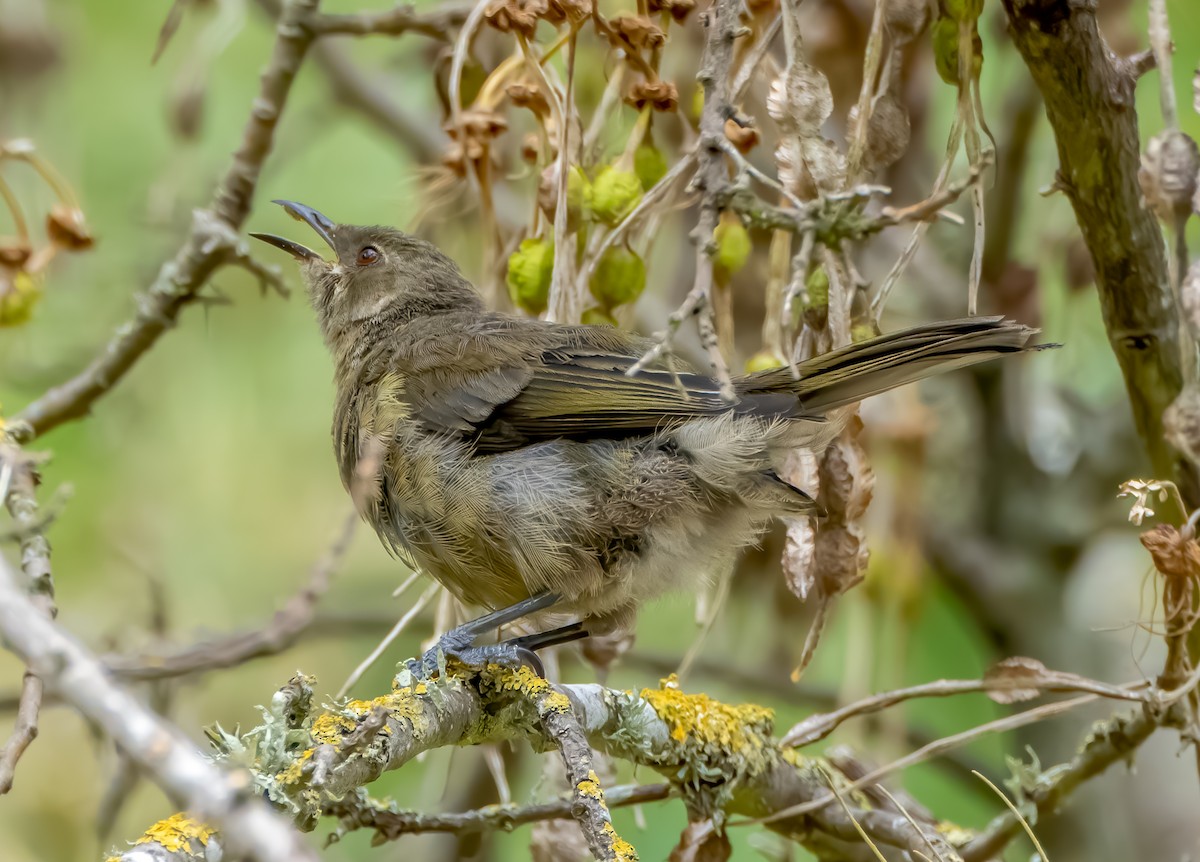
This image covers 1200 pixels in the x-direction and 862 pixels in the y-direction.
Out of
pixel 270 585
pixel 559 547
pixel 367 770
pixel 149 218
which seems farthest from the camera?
pixel 270 585

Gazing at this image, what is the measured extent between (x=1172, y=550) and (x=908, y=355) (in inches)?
27.0

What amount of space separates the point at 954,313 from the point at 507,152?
1.76 meters

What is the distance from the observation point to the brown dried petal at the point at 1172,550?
2258 millimetres

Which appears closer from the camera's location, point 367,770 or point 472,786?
point 367,770

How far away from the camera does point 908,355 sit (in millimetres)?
2713

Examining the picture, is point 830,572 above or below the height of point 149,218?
below

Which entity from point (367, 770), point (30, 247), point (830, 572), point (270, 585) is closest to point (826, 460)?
point (830, 572)

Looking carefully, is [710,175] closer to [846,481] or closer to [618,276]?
[618,276]

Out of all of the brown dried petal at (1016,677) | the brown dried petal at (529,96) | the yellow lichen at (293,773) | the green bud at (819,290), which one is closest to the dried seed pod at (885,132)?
the green bud at (819,290)

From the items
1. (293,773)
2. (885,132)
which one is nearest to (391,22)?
(885,132)

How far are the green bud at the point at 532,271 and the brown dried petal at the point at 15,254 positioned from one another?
49.5 inches

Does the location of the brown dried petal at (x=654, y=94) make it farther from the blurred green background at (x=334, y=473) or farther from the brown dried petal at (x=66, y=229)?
the brown dried petal at (x=66, y=229)

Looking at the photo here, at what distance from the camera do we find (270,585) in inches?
240

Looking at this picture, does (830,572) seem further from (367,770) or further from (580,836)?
(367,770)
